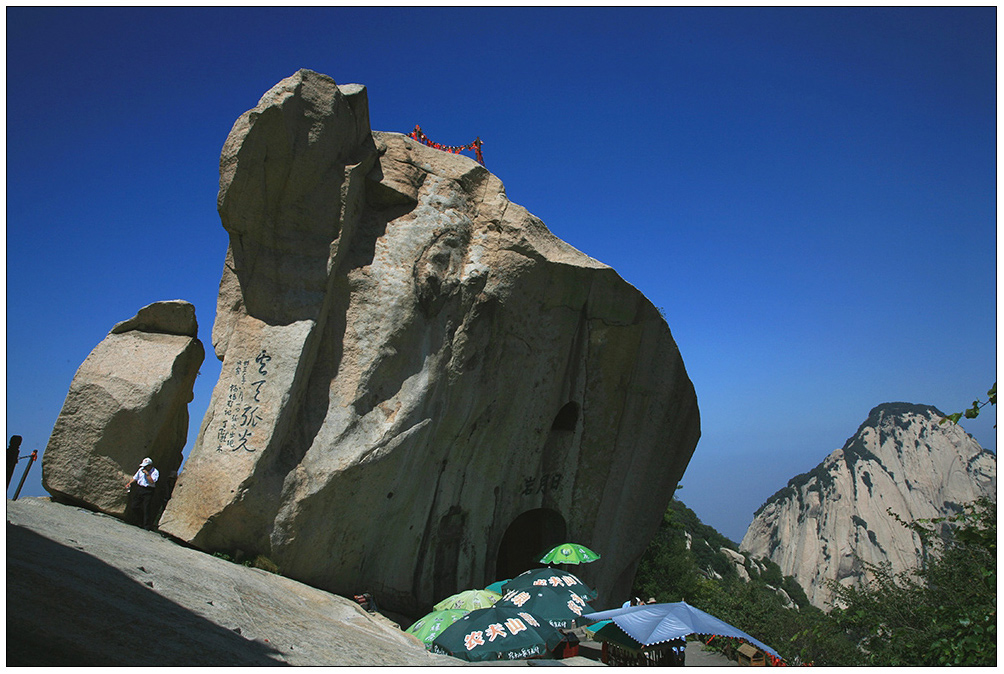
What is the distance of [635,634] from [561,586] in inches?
85.9

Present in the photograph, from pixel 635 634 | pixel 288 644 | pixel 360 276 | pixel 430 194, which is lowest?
pixel 288 644

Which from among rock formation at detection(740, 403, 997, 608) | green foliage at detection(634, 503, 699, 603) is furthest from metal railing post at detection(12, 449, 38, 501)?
rock formation at detection(740, 403, 997, 608)

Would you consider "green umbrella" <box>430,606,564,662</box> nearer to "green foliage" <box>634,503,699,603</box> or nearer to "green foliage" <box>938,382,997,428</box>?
"green foliage" <box>938,382,997,428</box>

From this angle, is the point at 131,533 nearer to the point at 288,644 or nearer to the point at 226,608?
the point at 226,608

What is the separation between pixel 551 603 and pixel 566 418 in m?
5.11

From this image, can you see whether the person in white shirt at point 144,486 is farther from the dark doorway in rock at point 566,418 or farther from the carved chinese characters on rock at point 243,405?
the dark doorway in rock at point 566,418

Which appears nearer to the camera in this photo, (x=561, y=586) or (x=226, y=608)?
(x=226, y=608)

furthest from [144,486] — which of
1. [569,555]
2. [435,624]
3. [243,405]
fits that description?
[569,555]

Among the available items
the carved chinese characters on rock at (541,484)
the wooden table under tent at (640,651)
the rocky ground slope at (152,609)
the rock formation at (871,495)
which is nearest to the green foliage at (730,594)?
the wooden table under tent at (640,651)

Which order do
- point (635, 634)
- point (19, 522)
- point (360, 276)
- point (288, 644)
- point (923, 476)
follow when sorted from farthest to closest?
1. point (923, 476)
2. point (360, 276)
3. point (635, 634)
4. point (19, 522)
5. point (288, 644)

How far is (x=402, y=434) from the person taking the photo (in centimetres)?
989

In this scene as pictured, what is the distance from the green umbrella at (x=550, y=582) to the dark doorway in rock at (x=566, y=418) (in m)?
3.94

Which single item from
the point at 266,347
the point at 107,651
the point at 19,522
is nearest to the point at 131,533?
the point at 19,522

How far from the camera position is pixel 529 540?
580 inches
